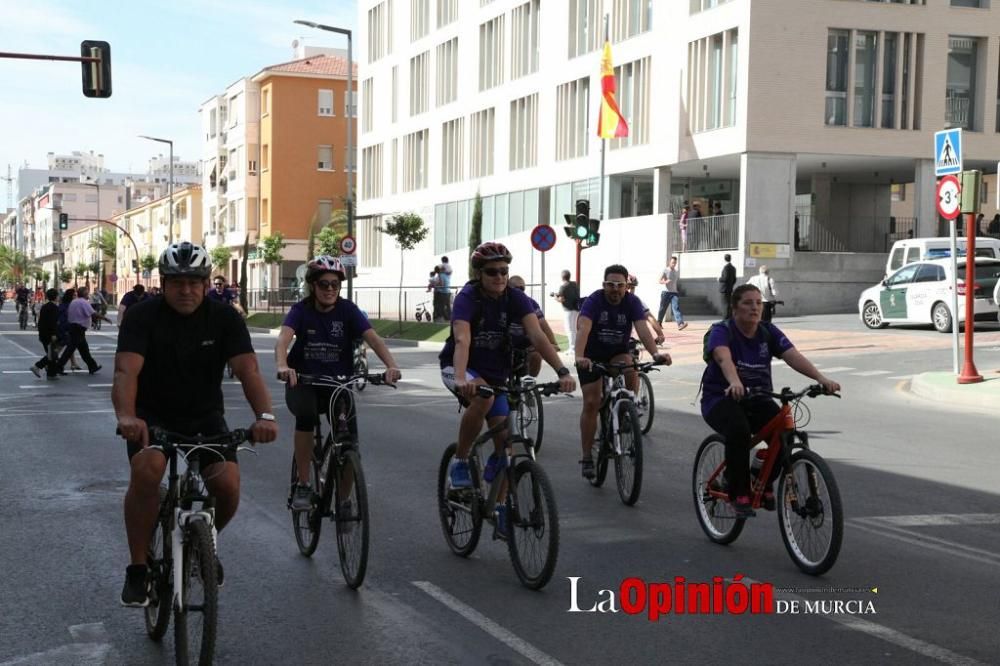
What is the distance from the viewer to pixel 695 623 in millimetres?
5668

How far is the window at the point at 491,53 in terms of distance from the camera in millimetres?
50250

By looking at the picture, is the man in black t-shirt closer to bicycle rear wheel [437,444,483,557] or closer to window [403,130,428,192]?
bicycle rear wheel [437,444,483,557]

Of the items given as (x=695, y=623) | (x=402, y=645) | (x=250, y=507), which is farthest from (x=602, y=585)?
(x=250, y=507)

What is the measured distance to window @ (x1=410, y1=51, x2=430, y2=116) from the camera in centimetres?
5719

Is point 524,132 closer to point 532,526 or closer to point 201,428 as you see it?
point 532,526

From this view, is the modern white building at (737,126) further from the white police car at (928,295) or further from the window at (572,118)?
the white police car at (928,295)

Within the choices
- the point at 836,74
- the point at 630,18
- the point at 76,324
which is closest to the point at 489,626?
the point at 76,324

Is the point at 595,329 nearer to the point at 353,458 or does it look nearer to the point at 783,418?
the point at 783,418

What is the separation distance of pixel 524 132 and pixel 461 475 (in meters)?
42.4

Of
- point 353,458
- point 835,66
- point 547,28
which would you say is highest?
point 547,28

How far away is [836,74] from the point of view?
36.6 m

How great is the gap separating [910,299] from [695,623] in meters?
23.8

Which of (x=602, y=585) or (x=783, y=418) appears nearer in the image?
(x=602, y=585)

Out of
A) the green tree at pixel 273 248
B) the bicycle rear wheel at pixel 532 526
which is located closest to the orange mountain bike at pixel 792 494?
the bicycle rear wheel at pixel 532 526
